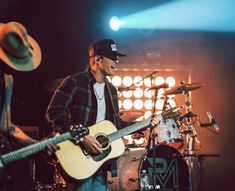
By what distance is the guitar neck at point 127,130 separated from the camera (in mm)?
4535

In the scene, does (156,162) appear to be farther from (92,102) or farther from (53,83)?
(92,102)

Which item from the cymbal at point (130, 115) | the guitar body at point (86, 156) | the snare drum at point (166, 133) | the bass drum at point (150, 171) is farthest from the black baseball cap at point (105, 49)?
the bass drum at point (150, 171)

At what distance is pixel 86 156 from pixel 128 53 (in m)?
4.82

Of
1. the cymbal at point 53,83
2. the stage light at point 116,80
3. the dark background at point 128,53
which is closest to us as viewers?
the cymbal at point 53,83

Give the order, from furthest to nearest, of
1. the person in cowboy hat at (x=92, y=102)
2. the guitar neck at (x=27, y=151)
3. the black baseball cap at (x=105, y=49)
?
the black baseball cap at (x=105, y=49), the person in cowboy hat at (x=92, y=102), the guitar neck at (x=27, y=151)

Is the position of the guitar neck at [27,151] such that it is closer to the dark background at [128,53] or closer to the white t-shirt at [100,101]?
the white t-shirt at [100,101]

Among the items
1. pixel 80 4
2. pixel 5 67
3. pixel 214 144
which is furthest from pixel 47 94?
pixel 5 67

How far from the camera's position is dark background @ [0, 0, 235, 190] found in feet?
26.9

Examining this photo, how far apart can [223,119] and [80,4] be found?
393 centimetres

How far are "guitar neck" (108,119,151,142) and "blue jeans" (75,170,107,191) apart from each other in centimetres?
40

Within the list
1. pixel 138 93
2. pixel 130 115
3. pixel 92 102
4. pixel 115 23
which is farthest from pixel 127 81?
pixel 92 102

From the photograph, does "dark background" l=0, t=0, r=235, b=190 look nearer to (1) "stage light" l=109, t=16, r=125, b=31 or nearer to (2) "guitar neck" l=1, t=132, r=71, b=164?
(1) "stage light" l=109, t=16, r=125, b=31

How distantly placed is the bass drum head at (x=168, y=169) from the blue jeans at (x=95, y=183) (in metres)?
2.44

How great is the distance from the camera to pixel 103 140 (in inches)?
175
